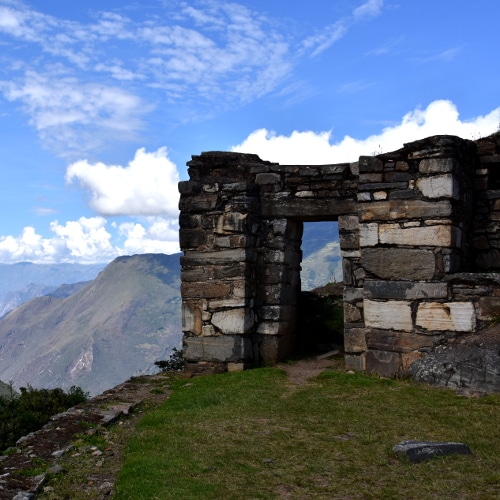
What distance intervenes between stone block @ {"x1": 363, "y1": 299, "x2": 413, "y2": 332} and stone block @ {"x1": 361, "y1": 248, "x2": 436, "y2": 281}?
0.44 m

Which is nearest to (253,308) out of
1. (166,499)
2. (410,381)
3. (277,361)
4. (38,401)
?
(277,361)

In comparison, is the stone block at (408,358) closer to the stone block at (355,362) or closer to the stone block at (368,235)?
the stone block at (355,362)

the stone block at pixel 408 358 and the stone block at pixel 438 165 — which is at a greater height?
the stone block at pixel 438 165

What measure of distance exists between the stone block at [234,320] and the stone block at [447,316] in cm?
327

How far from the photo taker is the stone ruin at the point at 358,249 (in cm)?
943

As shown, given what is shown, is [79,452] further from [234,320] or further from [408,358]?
[408,358]

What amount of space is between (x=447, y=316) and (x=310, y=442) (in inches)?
150

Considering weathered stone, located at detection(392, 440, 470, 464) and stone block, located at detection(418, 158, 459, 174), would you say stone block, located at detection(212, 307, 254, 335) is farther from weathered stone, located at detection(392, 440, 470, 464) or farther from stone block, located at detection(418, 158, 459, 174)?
weathered stone, located at detection(392, 440, 470, 464)

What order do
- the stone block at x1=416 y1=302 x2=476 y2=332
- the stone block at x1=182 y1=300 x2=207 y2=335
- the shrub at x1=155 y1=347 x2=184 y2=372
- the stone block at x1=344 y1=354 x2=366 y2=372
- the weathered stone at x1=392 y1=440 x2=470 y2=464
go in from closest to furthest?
the weathered stone at x1=392 y1=440 x2=470 y2=464 < the stone block at x1=416 y1=302 x2=476 y2=332 < the stone block at x1=344 y1=354 x2=366 y2=372 < the stone block at x1=182 y1=300 x2=207 y2=335 < the shrub at x1=155 y1=347 x2=184 y2=372

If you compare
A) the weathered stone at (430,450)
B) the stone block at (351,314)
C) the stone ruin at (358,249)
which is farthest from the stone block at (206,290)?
the weathered stone at (430,450)

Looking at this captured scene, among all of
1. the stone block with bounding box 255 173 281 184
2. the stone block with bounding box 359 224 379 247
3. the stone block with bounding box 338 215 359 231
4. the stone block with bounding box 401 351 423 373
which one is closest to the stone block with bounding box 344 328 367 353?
the stone block with bounding box 401 351 423 373

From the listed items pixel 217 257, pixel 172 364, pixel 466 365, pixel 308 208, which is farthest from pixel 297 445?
pixel 172 364

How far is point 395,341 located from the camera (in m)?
9.60

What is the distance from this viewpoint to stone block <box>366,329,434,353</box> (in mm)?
9383
